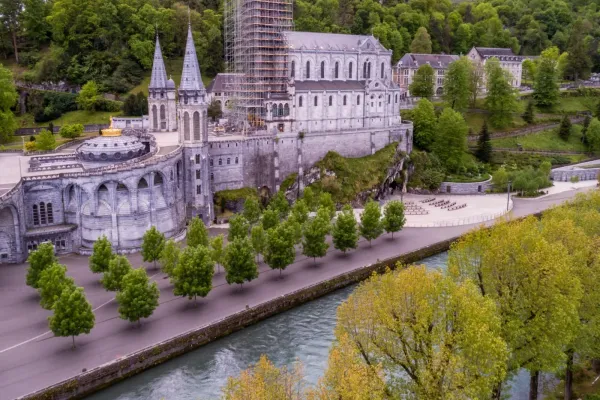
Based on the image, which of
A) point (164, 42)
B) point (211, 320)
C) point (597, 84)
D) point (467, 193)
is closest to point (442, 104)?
point (467, 193)

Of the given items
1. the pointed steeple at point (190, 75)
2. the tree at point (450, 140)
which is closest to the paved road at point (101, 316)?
the pointed steeple at point (190, 75)

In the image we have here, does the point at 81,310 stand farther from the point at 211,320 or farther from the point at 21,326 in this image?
the point at 211,320

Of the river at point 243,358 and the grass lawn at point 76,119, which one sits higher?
the grass lawn at point 76,119

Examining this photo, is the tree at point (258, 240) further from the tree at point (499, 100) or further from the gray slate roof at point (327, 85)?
the tree at point (499, 100)

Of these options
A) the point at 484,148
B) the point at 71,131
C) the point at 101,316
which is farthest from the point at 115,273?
the point at 484,148

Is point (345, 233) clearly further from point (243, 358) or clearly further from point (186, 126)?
point (186, 126)

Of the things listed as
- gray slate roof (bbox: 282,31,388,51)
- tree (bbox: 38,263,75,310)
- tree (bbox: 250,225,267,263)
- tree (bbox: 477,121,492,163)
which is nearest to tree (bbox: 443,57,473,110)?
tree (bbox: 477,121,492,163)
